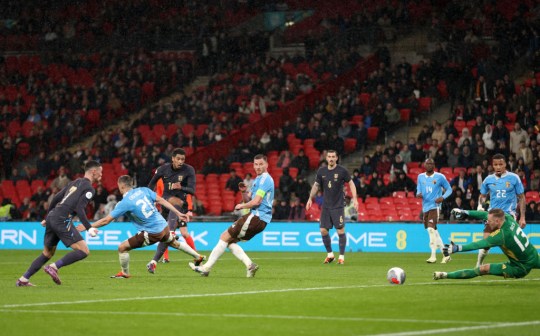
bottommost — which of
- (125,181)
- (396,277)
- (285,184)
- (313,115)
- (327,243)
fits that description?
(327,243)

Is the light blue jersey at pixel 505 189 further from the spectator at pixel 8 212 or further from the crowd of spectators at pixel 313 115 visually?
the spectator at pixel 8 212

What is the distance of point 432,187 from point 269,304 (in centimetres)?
1151

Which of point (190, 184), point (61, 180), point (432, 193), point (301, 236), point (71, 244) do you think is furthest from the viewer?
point (61, 180)

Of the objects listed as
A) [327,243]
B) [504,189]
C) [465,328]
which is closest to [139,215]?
[327,243]

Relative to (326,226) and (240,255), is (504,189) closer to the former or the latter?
(326,226)

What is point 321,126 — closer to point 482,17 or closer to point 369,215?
point 369,215

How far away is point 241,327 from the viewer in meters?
10.6

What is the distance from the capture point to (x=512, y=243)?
15258 millimetres

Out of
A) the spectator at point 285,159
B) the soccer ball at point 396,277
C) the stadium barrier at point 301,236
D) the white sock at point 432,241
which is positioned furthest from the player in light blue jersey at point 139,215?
the spectator at point 285,159

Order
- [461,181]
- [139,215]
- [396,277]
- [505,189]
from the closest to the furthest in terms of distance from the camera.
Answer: [396,277] < [139,215] < [505,189] < [461,181]

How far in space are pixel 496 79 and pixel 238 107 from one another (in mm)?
9809

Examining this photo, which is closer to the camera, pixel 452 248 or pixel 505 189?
pixel 452 248

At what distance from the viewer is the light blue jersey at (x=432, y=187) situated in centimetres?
2370

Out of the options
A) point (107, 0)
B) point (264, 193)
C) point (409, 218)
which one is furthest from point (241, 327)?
point (107, 0)
